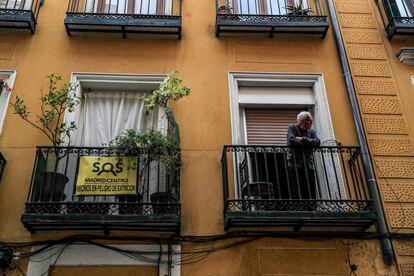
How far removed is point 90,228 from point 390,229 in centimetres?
455

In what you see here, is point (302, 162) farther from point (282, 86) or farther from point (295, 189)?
point (282, 86)

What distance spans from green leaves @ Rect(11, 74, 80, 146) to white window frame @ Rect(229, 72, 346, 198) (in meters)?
2.79

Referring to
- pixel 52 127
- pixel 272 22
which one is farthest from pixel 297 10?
pixel 52 127

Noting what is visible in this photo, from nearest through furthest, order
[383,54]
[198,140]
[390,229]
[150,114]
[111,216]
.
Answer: [111,216] → [390,229] → [198,140] → [150,114] → [383,54]

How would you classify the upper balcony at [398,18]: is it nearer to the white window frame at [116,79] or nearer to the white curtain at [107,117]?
the white window frame at [116,79]

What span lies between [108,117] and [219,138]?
2122mm

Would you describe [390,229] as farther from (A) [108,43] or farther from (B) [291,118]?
(A) [108,43]

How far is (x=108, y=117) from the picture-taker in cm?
804

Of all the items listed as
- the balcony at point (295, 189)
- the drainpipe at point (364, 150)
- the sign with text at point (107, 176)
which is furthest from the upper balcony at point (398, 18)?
the sign with text at point (107, 176)

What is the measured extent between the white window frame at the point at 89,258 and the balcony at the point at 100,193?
30 centimetres

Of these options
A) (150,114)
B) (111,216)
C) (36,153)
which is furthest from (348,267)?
(36,153)

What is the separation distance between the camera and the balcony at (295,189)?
6.34 meters

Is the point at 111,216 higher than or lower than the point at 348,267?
higher

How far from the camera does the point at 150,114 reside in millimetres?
8062
